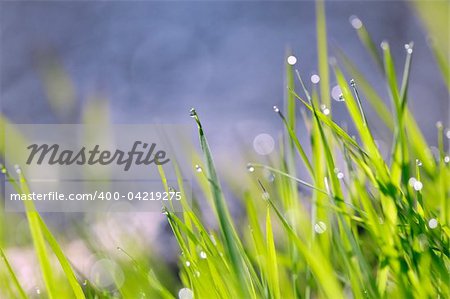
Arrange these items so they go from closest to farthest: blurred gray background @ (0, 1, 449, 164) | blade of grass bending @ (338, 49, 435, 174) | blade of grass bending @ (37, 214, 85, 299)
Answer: blade of grass bending @ (37, 214, 85, 299)
blade of grass bending @ (338, 49, 435, 174)
blurred gray background @ (0, 1, 449, 164)

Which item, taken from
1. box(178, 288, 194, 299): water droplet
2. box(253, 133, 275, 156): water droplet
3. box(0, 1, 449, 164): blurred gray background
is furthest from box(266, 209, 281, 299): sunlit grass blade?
box(0, 1, 449, 164): blurred gray background

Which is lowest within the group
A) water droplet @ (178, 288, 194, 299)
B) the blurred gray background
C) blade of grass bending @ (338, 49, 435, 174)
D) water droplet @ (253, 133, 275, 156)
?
water droplet @ (178, 288, 194, 299)

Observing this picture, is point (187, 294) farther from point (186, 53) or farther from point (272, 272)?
point (186, 53)

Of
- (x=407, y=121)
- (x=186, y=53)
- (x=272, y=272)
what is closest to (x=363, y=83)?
(x=407, y=121)

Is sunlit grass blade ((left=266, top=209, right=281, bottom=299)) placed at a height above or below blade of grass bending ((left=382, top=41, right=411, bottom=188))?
below

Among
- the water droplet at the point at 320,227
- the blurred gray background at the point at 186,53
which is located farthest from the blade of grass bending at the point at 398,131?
the blurred gray background at the point at 186,53

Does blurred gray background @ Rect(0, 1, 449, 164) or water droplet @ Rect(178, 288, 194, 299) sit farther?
blurred gray background @ Rect(0, 1, 449, 164)

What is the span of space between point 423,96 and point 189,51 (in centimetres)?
65

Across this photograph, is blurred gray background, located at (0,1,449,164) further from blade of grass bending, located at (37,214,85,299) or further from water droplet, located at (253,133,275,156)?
blade of grass bending, located at (37,214,85,299)

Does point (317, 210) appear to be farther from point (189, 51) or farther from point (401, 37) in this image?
point (401, 37)

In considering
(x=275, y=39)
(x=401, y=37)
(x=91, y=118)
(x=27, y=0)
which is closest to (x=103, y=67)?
(x=27, y=0)

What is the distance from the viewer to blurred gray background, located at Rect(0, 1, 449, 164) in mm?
1278

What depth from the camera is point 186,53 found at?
4.44 ft

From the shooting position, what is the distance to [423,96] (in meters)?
1.63
